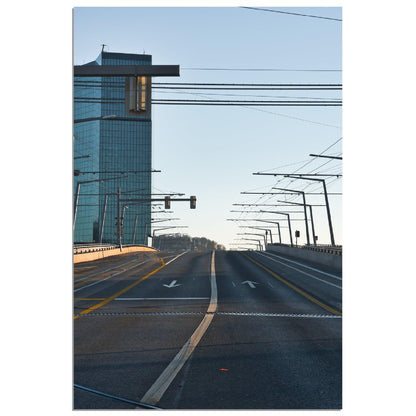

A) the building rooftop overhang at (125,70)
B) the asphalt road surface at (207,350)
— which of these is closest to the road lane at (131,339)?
the asphalt road surface at (207,350)

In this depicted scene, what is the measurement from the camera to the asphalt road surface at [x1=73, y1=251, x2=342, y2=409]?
7.81 m

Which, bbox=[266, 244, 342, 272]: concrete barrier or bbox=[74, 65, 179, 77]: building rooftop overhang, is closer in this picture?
bbox=[74, 65, 179, 77]: building rooftop overhang

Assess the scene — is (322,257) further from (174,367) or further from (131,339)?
(174,367)

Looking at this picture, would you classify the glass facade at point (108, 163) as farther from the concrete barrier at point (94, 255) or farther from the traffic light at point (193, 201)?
the traffic light at point (193, 201)

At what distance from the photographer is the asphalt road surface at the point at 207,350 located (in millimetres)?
7812

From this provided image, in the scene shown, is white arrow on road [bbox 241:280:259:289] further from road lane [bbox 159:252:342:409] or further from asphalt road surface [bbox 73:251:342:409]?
road lane [bbox 159:252:342:409]

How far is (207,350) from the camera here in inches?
440

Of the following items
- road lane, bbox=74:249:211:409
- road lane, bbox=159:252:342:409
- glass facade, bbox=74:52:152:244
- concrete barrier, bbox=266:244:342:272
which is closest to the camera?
road lane, bbox=159:252:342:409

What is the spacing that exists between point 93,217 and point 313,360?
165 meters

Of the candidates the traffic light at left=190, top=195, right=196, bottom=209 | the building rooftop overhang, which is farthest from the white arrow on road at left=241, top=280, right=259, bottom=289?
the traffic light at left=190, top=195, right=196, bottom=209
